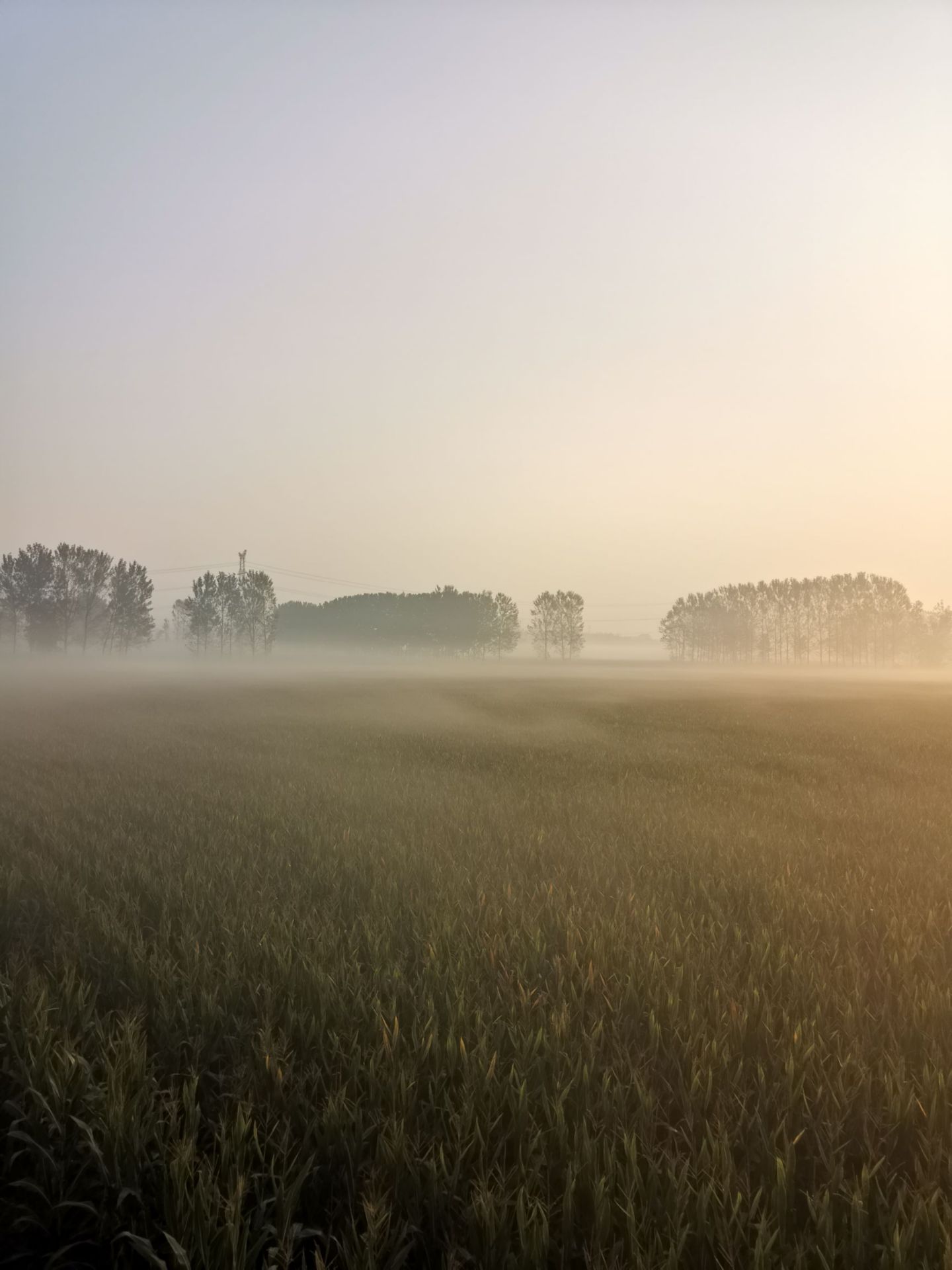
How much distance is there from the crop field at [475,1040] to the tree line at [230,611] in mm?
111305

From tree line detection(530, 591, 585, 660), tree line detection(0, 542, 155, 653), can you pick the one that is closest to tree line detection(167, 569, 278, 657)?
tree line detection(0, 542, 155, 653)

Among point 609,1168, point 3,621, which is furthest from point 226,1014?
point 3,621

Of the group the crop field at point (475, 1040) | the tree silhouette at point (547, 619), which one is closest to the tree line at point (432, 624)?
the tree silhouette at point (547, 619)

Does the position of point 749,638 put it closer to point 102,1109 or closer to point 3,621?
point 3,621

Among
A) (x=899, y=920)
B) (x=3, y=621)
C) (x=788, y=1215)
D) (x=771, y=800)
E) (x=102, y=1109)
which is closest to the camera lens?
(x=788, y=1215)

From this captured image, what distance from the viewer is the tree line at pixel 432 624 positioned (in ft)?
447

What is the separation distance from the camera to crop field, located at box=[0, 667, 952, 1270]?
2.31m

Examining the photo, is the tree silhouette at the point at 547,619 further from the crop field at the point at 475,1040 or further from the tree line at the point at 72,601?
the crop field at the point at 475,1040

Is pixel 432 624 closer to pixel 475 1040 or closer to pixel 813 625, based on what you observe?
pixel 813 625

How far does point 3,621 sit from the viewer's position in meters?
100

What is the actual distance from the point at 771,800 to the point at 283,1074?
31.4 ft

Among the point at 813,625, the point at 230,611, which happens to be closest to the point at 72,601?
the point at 230,611

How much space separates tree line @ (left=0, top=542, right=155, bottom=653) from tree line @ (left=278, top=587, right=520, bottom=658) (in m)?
48.9

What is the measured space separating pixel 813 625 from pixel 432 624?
77588 mm
